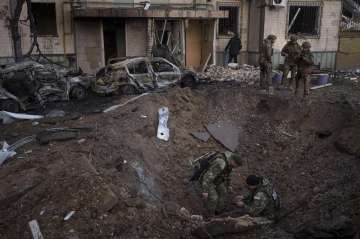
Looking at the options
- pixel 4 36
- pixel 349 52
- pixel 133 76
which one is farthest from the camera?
pixel 349 52

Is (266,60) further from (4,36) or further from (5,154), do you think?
(4,36)

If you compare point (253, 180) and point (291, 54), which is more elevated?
point (291, 54)

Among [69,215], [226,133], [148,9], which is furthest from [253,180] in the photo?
[148,9]

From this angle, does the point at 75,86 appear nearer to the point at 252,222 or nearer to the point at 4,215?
the point at 4,215

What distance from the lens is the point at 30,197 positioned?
7047mm

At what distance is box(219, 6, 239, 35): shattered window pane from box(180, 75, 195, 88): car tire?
19.9 feet

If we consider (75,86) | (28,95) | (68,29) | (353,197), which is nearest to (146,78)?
(75,86)

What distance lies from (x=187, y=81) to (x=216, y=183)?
9.50m

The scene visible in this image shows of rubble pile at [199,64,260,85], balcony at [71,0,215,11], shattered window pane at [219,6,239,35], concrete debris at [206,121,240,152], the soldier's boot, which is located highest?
balcony at [71,0,215,11]

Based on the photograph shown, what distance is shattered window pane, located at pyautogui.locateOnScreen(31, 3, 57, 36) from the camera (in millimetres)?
19672

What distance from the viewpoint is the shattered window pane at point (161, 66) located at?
1598 cm

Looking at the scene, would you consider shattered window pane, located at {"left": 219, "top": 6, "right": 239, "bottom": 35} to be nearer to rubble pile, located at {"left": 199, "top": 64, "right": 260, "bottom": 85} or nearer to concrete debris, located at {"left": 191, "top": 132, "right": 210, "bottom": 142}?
rubble pile, located at {"left": 199, "top": 64, "right": 260, "bottom": 85}

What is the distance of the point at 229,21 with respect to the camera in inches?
875

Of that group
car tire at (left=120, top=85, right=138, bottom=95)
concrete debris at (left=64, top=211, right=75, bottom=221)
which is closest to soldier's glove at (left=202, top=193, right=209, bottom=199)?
concrete debris at (left=64, top=211, right=75, bottom=221)
